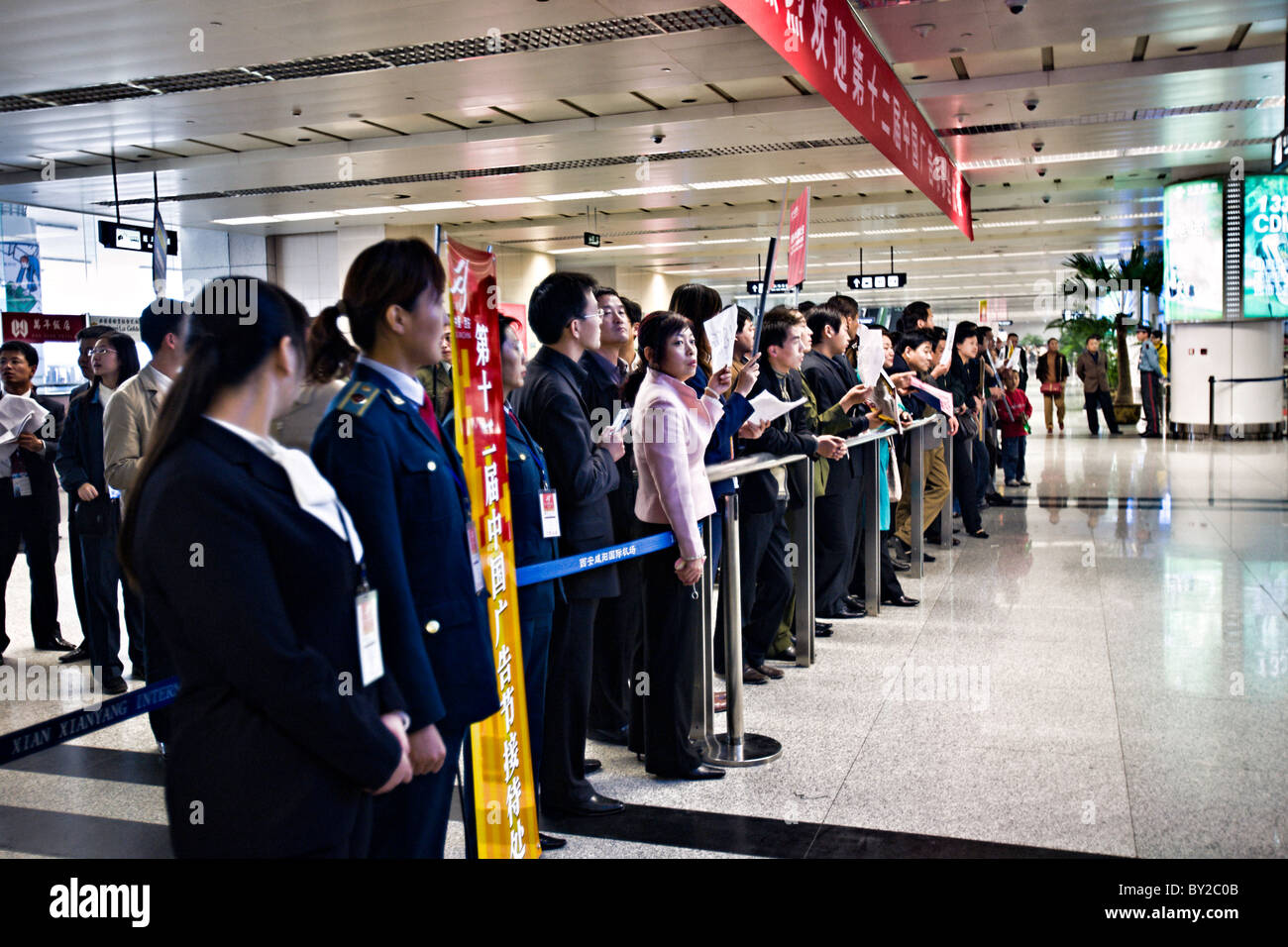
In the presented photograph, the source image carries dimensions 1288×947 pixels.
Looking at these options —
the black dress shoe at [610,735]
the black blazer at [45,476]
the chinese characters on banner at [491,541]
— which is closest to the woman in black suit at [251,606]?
the chinese characters on banner at [491,541]

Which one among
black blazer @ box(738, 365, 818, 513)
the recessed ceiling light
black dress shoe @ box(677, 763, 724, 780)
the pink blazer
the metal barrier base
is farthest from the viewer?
the recessed ceiling light

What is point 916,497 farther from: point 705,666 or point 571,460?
point 571,460

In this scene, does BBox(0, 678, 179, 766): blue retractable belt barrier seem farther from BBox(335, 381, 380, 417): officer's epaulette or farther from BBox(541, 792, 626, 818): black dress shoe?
BBox(541, 792, 626, 818): black dress shoe

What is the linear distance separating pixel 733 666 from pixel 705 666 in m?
0.11

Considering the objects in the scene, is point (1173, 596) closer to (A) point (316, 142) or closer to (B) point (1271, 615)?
(B) point (1271, 615)

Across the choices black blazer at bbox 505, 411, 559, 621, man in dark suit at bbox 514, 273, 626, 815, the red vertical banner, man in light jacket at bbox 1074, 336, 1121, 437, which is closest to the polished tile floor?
man in dark suit at bbox 514, 273, 626, 815

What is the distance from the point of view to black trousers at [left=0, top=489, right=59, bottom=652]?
17.3 feet

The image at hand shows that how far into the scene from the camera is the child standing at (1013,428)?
1029 cm

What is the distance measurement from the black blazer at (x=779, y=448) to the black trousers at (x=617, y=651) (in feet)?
2.10

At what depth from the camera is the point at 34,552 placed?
5.40 metres

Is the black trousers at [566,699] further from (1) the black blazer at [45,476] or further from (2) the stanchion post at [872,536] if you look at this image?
(1) the black blazer at [45,476]

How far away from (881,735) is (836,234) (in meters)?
18.5

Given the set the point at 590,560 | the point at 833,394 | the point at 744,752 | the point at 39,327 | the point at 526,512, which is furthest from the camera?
the point at 39,327

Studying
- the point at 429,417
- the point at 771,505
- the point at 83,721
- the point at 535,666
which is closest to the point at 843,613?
the point at 771,505
